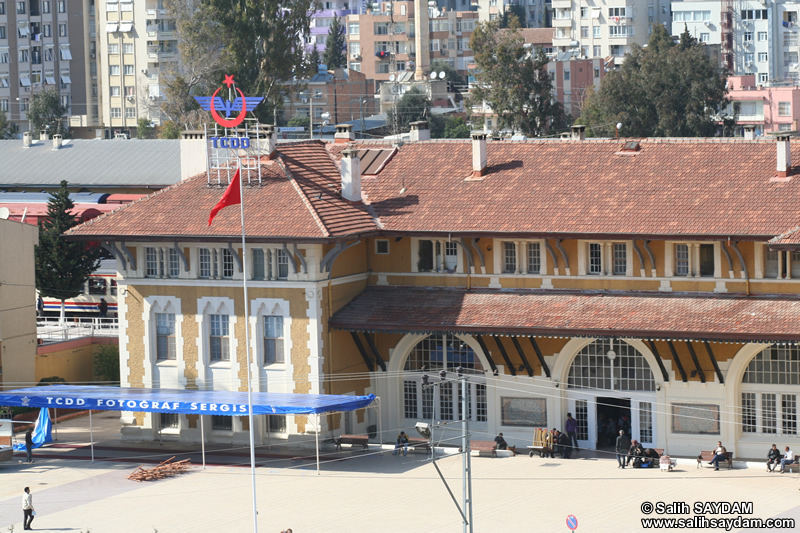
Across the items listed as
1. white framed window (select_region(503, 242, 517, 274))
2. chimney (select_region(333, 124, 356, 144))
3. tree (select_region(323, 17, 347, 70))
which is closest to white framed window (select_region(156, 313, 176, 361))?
chimney (select_region(333, 124, 356, 144))

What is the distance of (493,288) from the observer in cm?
4906

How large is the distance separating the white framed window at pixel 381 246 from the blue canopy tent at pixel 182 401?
6.47 meters

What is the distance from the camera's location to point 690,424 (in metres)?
46.3

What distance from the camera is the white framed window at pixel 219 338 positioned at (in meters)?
49.4

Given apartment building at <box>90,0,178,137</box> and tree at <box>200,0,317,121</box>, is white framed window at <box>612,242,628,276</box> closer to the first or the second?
tree at <box>200,0,317,121</box>

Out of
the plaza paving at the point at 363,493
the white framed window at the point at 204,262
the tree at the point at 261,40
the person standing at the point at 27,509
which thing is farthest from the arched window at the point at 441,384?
the tree at the point at 261,40

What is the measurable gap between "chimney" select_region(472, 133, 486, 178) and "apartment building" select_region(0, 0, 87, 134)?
4408 inches

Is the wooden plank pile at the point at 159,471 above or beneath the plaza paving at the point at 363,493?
above

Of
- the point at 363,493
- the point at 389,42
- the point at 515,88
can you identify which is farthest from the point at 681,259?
the point at 389,42

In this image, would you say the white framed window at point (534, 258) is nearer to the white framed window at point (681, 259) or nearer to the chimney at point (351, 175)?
the white framed window at point (681, 259)

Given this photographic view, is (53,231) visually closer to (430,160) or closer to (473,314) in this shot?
(430,160)

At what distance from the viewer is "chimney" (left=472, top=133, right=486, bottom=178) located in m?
50.9

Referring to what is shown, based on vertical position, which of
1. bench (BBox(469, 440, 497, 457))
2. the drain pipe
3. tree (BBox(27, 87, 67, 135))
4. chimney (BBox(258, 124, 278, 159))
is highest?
tree (BBox(27, 87, 67, 135))

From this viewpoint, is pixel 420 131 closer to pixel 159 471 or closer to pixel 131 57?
pixel 159 471
